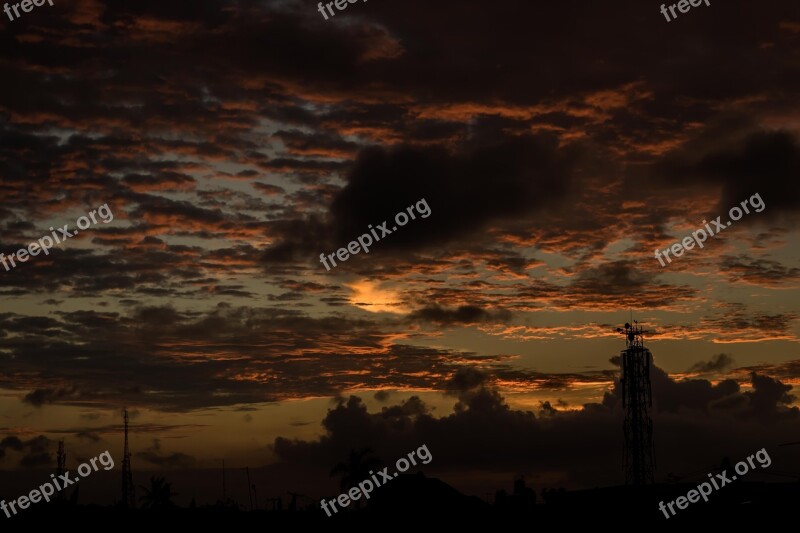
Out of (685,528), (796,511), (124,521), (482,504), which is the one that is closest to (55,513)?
(124,521)

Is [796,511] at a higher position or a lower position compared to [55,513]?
lower

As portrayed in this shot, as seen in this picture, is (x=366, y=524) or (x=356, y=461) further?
(x=356, y=461)

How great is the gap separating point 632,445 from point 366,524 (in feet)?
70.5

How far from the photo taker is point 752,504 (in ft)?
168

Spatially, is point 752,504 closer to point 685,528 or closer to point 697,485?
point 685,528

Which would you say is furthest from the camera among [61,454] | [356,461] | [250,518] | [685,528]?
[61,454]

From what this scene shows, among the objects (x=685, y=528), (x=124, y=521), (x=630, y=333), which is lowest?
(x=685, y=528)

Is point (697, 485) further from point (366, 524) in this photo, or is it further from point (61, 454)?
point (61, 454)

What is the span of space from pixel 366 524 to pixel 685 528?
17928 mm

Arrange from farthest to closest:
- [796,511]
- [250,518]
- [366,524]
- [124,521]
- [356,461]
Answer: [356,461] → [250,518] → [124,521] → [366,524] → [796,511]

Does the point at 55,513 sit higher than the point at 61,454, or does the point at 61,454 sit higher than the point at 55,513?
the point at 61,454

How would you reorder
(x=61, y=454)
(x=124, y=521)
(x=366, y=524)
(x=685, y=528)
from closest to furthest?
(x=685, y=528) < (x=366, y=524) < (x=124, y=521) < (x=61, y=454)

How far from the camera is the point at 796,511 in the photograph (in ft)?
165

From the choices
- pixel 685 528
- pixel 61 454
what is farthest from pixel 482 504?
pixel 61 454
